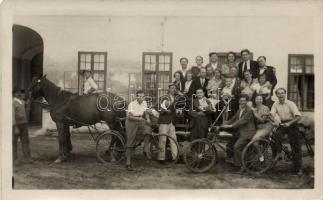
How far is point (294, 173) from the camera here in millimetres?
4695

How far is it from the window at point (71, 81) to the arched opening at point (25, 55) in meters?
0.27

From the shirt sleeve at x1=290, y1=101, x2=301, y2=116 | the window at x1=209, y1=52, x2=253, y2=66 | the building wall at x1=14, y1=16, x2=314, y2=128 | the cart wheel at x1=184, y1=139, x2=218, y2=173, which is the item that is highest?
the building wall at x1=14, y1=16, x2=314, y2=128

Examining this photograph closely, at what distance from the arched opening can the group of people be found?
1067 millimetres

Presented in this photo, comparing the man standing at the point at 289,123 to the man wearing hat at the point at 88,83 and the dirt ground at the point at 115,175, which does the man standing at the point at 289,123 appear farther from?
the man wearing hat at the point at 88,83

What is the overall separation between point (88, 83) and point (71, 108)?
0.34 m

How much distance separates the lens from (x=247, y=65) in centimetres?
466

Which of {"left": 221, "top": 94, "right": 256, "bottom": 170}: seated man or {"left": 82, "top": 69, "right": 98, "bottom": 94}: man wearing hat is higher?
{"left": 82, "top": 69, "right": 98, "bottom": 94}: man wearing hat

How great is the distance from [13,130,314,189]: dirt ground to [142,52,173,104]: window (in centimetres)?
70

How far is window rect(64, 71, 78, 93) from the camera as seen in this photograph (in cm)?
461

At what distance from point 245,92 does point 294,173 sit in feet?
3.30

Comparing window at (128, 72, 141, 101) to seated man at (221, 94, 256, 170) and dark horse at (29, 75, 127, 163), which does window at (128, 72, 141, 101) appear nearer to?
dark horse at (29, 75, 127, 163)

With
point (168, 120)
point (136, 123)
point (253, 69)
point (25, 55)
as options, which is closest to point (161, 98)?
point (168, 120)

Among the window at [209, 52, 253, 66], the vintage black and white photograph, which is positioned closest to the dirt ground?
the vintage black and white photograph

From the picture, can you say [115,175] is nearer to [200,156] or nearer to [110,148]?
[110,148]
